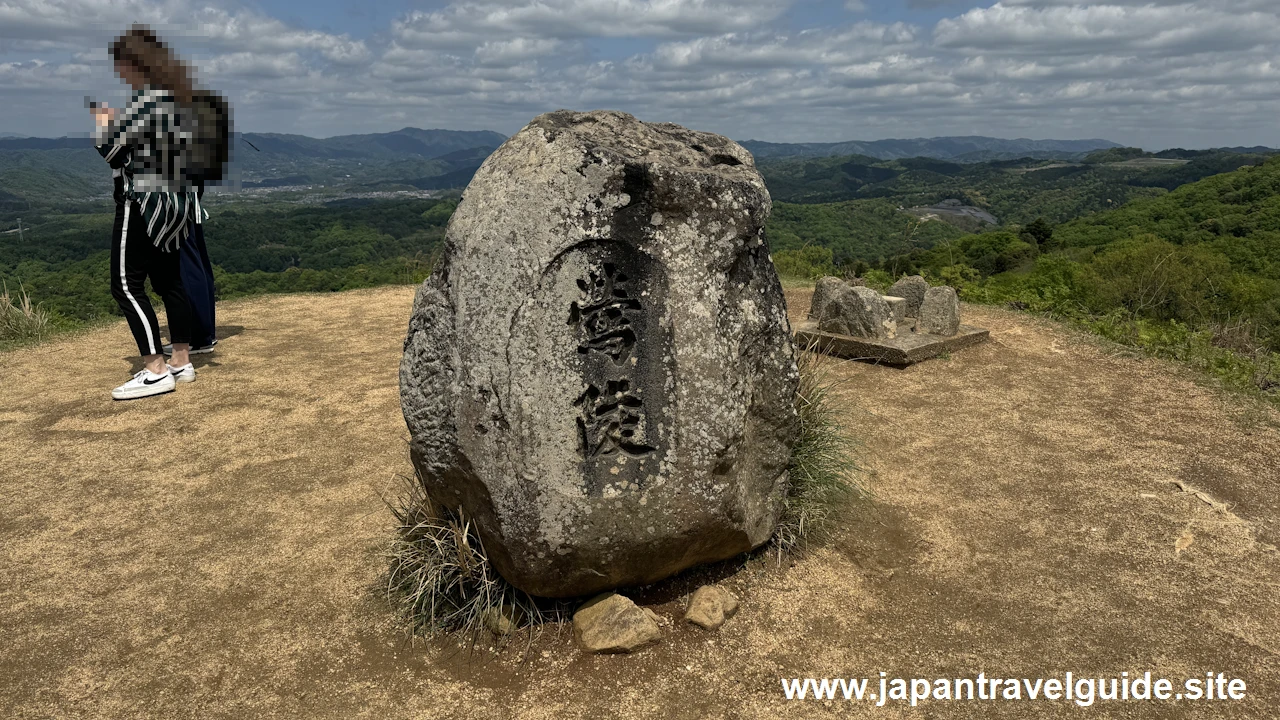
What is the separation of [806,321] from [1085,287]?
4.29 metres

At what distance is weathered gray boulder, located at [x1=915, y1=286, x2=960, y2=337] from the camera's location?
832cm

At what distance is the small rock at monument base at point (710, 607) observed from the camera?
3.51 m

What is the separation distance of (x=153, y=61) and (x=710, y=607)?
5.89m

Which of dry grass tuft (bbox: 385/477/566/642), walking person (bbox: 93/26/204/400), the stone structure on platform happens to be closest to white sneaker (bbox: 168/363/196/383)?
walking person (bbox: 93/26/204/400)

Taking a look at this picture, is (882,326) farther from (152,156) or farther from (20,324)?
(20,324)

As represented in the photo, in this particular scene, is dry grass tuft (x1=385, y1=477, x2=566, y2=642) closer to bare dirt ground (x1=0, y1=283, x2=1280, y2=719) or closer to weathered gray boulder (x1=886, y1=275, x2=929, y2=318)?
bare dirt ground (x1=0, y1=283, x2=1280, y2=719)

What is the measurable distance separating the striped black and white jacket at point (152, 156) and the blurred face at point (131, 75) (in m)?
0.05

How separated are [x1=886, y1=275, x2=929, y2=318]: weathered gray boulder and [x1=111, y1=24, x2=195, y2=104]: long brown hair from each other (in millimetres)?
7669

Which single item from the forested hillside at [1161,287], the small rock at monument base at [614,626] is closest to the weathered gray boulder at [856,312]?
the forested hillside at [1161,287]

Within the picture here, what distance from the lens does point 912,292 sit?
9109mm

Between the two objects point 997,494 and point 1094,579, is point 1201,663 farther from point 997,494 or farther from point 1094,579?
point 997,494

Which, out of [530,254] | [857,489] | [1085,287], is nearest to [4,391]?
[530,254]

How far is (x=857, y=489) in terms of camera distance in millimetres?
4871

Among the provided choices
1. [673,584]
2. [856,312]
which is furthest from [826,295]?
[673,584]
